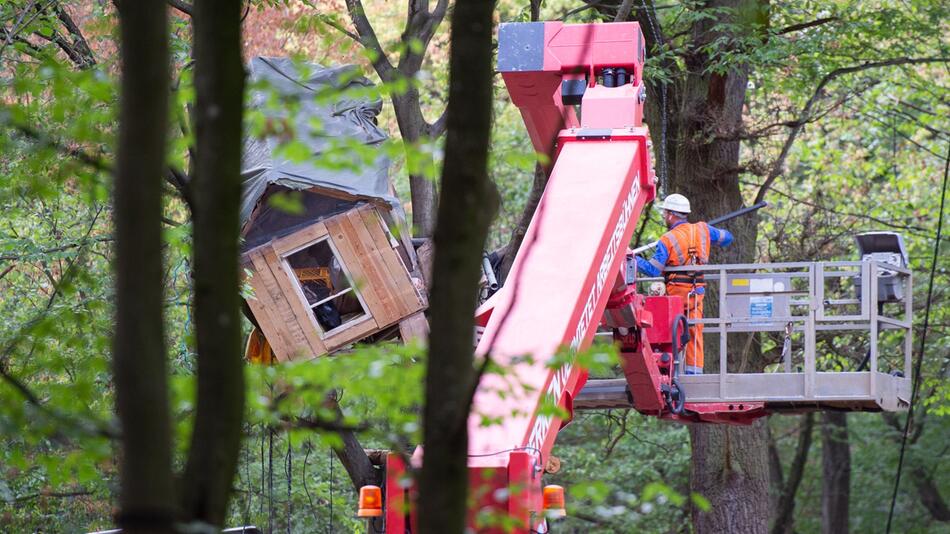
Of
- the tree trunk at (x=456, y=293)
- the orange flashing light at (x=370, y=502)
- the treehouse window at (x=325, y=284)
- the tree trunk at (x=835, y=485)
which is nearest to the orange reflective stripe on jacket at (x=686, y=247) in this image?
the treehouse window at (x=325, y=284)

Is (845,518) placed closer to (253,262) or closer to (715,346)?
(715,346)

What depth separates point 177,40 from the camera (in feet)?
34.3

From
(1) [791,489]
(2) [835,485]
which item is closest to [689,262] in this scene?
(1) [791,489]

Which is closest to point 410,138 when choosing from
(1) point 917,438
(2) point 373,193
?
(2) point 373,193

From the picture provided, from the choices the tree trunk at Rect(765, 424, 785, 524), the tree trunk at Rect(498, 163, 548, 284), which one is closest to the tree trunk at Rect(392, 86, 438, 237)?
the tree trunk at Rect(498, 163, 548, 284)

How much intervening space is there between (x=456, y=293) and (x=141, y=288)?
0.80 m

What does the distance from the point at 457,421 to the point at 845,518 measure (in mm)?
27593

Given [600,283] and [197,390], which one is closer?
[197,390]

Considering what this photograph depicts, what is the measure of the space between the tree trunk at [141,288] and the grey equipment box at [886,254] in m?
9.87

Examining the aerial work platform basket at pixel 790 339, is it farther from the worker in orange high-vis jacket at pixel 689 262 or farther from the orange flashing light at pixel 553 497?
the orange flashing light at pixel 553 497

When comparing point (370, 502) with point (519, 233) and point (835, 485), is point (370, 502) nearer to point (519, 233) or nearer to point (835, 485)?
point (519, 233)

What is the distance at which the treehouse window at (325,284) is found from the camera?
1154cm

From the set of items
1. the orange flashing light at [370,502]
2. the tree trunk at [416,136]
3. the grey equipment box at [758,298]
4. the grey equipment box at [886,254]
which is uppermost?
the tree trunk at [416,136]

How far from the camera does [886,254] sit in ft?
39.8
